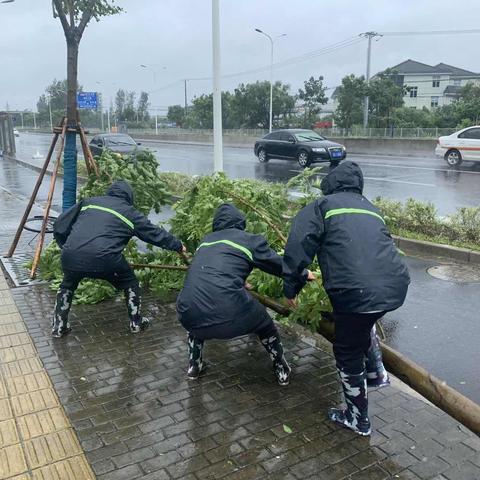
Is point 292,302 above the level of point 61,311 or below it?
above

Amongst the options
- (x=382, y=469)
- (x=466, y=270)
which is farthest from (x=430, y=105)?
(x=382, y=469)

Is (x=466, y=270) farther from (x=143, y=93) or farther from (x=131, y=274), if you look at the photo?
(x=143, y=93)

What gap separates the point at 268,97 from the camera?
47281 mm

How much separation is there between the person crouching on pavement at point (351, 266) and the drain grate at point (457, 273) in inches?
145

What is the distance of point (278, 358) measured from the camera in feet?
13.2

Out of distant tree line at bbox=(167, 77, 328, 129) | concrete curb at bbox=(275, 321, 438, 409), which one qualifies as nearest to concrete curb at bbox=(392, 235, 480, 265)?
concrete curb at bbox=(275, 321, 438, 409)

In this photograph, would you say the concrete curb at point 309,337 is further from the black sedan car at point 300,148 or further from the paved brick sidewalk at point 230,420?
the black sedan car at point 300,148

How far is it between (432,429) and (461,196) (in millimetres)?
10715

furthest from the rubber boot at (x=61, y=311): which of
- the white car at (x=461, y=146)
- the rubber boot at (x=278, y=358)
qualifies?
the white car at (x=461, y=146)

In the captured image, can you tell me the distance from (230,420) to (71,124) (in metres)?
4.93

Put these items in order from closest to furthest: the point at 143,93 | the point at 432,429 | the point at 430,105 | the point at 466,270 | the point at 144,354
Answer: the point at 432,429
the point at 144,354
the point at 466,270
the point at 430,105
the point at 143,93

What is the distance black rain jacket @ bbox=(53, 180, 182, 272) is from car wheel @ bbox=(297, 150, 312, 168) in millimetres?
16918

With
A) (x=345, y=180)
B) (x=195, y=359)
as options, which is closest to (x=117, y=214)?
(x=195, y=359)

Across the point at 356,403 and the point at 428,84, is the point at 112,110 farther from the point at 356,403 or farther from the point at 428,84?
the point at 356,403
